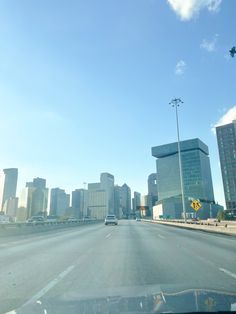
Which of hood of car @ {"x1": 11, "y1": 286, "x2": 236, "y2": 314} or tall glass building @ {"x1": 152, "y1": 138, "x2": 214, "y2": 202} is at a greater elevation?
tall glass building @ {"x1": 152, "y1": 138, "x2": 214, "y2": 202}

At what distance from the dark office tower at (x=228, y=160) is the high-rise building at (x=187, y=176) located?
930cm

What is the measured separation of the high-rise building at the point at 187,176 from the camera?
583 ft

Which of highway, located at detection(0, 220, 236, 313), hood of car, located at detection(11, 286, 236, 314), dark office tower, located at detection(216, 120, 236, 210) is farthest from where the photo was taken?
dark office tower, located at detection(216, 120, 236, 210)

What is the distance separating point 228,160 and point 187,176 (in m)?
23.2

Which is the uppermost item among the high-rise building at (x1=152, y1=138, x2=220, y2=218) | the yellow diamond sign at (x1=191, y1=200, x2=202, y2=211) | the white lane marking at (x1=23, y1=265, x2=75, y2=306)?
the high-rise building at (x1=152, y1=138, x2=220, y2=218)

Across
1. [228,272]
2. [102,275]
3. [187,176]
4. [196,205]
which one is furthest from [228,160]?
[102,275]

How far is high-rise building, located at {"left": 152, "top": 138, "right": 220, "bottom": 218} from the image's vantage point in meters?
178

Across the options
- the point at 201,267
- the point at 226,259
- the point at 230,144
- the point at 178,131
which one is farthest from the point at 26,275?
the point at 230,144

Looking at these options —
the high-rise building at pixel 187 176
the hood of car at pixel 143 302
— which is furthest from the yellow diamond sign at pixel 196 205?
the high-rise building at pixel 187 176

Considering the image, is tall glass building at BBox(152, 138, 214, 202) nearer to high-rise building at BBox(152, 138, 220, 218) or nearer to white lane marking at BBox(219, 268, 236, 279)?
high-rise building at BBox(152, 138, 220, 218)

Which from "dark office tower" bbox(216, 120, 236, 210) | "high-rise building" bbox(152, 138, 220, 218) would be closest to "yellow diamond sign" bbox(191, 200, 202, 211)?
"high-rise building" bbox(152, 138, 220, 218)

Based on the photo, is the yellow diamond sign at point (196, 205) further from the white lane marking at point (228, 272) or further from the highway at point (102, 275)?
the white lane marking at point (228, 272)

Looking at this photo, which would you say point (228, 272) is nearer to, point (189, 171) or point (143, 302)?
point (143, 302)

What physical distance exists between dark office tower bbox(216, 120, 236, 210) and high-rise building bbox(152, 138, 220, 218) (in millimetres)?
9302
